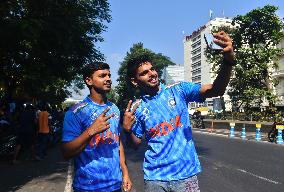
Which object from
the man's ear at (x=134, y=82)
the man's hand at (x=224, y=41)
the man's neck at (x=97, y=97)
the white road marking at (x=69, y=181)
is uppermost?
the man's hand at (x=224, y=41)

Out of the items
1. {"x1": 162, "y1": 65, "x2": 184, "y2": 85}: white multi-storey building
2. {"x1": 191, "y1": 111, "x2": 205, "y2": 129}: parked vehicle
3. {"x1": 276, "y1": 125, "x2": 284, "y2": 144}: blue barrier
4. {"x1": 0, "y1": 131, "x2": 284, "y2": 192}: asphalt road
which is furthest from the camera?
{"x1": 162, "y1": 65, "x2": 184, "y2": 85}: white multi-storey building

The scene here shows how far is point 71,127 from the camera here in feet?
11.8

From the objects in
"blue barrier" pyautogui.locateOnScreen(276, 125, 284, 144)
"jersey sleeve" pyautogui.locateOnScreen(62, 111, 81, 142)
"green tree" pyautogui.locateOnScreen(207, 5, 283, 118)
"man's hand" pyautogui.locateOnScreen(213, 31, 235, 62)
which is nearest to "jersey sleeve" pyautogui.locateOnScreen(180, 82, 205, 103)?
"man's hand" pyautogui.locateOnScreen(213, 31, 235, 62)

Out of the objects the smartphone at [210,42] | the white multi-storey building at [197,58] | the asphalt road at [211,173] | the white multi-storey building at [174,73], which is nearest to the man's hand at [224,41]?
the smartphone at [210,42]

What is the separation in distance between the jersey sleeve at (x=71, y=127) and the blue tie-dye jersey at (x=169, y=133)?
532 mm

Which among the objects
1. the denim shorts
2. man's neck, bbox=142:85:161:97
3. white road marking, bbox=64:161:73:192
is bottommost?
white road marking, bbox=64:161:73:192

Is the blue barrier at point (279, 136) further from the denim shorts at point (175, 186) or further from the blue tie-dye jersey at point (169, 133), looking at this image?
the denim shorts at point (175, 186)

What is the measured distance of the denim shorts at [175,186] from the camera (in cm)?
349

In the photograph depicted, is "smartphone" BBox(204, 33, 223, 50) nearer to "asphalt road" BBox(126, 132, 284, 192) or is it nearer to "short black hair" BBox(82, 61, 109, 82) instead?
"short black hair" BBox(82, 61, 109, 82)

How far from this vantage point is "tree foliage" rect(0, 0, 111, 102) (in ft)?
53.4

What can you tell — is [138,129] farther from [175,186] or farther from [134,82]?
[175,186]

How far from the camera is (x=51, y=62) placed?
23891 mm

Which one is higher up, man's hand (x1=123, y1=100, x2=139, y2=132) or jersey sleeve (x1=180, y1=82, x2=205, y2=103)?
jersey sleeve (x1=180, y1=82, x2=205, y2=103)

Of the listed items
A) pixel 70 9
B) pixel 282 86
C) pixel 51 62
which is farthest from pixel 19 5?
pixel 282 86
